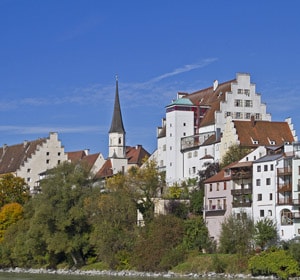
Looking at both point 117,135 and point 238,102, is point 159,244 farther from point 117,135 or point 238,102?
point 117,135

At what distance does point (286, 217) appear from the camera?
73.3m

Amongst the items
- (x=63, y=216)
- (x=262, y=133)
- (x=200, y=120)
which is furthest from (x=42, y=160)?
(x=262, y=133)

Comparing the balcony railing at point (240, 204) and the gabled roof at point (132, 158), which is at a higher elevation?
the gabled roof at point (132, 158)

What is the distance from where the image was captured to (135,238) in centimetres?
8138

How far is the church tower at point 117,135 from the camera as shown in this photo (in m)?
127

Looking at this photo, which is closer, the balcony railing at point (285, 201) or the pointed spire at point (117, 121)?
the balcony railing at point (285, 201)

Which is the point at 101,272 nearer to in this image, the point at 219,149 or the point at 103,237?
the point at 103,237

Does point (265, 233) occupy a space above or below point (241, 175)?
below

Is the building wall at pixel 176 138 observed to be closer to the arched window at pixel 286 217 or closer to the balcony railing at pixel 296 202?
the arched window at pixel 286 217

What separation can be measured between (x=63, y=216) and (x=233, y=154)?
61.0 ft

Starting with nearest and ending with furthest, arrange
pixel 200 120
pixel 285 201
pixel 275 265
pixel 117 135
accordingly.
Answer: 1. pixel 275 265
2. pixel 285 201
3. pixel 200 120
4. pixel 117 135

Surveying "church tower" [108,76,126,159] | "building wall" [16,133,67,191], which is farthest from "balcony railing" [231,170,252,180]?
"building wall" [16,133,67,191]

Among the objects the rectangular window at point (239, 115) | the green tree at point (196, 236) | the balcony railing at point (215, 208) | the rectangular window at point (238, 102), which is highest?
the rectangular window at point (238, 102)

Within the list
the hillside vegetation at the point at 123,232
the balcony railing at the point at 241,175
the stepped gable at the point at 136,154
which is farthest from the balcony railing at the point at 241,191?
the stepped gable at the point at 136,154
